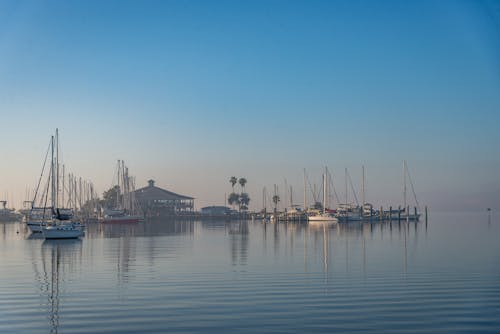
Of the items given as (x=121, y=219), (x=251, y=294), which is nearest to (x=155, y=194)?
(x=121, y=219)

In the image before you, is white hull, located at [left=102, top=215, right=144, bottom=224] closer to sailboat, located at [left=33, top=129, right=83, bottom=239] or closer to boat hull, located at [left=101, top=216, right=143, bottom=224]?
boat hull, located at [left=101, top=216, right=143, bottom=224]

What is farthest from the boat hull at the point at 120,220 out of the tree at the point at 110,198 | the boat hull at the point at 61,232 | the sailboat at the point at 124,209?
the boat hull at the point at 61,232

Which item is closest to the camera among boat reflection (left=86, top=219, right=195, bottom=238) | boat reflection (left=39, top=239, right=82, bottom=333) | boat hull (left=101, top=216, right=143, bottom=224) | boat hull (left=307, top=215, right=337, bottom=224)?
boat reflection (left=39, top=239, right=82, bottom=333)

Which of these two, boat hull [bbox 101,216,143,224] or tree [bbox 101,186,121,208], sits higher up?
tree [bbox 101,186,121,208]

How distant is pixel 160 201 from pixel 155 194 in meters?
2.82

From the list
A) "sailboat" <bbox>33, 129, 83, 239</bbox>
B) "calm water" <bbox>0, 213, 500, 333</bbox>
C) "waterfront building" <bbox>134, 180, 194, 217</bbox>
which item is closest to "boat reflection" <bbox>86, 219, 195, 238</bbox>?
"sailboat" <bbox>33, 129, 83, 239</bbox>

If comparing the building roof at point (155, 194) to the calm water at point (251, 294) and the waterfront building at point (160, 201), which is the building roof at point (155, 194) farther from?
the calm water at point (251, 294)

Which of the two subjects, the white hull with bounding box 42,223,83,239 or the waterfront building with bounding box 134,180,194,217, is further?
the waterfront building with bounding box 134,180,194,217

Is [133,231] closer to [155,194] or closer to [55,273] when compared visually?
[55,273]

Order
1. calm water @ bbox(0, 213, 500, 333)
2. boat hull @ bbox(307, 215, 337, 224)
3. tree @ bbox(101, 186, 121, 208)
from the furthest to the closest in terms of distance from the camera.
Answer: tree @ bbox(101, 186, 121, 208), boat hull @ bbox(307, 215, 337, 224), calm water @ bbox(0, 213, 500, 333)

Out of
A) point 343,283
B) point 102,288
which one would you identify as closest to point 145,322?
point 102,288

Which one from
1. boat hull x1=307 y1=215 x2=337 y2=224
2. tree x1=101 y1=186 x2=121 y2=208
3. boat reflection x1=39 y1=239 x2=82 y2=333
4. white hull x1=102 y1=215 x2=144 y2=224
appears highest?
tree x1=101 y1=186 x2=121 y2=208

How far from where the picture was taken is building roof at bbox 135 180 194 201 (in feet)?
579

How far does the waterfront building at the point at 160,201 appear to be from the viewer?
17450 cm
